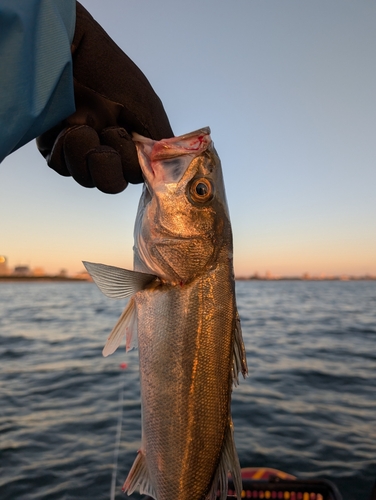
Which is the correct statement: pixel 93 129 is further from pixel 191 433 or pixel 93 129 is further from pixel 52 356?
pixel 52 356

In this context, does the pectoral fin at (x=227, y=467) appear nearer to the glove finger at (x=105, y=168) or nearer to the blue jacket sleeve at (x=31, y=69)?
the glove finger at (x=105, y=168)

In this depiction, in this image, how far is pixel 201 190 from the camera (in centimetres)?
238

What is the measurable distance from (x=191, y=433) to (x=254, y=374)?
10.1m

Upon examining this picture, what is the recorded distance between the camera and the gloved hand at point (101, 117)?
6.82 feet

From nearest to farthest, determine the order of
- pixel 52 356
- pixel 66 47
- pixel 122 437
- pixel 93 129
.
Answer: pixel 66 47, pixel 93 129, pixel 122 437, pixel 52 356

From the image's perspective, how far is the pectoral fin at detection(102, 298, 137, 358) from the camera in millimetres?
2428

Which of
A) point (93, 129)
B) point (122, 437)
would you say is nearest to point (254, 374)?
point (122, 437)

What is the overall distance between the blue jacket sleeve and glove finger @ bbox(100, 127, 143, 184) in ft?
1.52

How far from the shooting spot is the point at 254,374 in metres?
11.9

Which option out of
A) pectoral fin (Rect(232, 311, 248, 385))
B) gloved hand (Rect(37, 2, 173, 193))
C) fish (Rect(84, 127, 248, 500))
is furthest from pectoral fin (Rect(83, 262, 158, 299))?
pectoral fin (Rect(232, 311, 248, 385))

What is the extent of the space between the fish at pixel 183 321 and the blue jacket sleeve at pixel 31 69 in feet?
2.43

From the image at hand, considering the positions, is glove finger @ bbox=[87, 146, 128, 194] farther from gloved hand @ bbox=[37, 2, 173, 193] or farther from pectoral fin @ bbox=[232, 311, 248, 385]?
pectoral fin @ bbox=[232, 311, 248, 385]

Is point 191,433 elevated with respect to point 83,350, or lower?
elevated

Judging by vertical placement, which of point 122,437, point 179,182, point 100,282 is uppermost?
point 179,182
